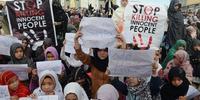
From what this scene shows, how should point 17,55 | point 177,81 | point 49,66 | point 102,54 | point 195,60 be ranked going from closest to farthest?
point 177,81 < point 102,54 < point 49,66 < point 17,55 < point 195,60

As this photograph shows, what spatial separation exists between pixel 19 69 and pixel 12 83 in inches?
13.5

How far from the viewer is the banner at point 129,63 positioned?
5.24 m

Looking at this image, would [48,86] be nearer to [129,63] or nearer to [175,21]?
[129,63]

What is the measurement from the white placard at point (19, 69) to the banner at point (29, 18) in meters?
1.65

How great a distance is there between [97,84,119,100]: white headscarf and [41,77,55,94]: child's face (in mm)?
556

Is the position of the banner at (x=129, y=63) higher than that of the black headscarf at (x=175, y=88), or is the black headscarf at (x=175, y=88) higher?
the banner at (x=129, y=63)

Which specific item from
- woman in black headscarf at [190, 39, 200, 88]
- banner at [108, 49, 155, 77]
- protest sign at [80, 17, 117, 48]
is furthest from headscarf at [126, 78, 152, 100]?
woman in black headscarf at [190, 39, 200, 88]

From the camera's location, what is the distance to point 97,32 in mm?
5695

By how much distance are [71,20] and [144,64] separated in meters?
5.38

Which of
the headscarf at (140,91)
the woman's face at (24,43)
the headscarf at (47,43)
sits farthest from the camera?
the woman's face at (24,43)

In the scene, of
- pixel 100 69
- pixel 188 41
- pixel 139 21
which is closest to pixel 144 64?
pixel 100 69

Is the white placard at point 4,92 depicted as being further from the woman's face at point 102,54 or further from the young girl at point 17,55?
the woman's face at point 102,54

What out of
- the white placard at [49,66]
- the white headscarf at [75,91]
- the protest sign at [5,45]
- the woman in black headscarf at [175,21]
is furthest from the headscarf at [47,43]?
the woman in black headscarf at [175,21]

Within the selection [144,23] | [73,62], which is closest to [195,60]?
[144,23]
